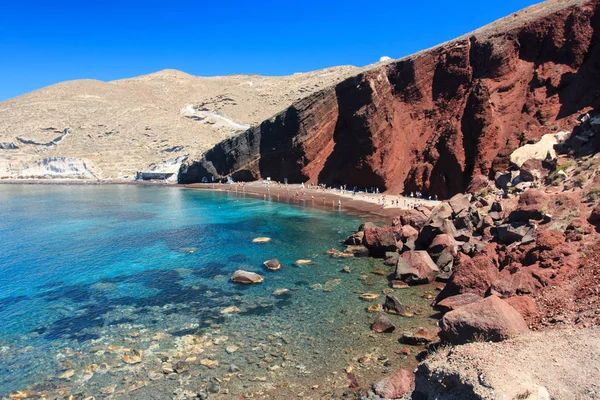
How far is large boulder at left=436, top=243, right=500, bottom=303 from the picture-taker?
60.1ft

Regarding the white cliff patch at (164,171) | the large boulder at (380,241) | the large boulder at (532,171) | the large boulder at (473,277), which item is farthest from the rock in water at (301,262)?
the white cliff patch at (164,171)

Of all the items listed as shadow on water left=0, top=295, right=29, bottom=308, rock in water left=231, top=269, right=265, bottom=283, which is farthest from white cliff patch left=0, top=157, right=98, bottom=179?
rock in water left=231, top=269, right=265, bottom=283

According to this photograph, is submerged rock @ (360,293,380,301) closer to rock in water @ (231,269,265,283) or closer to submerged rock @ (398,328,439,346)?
submerged rock @ (398,328,439,346)

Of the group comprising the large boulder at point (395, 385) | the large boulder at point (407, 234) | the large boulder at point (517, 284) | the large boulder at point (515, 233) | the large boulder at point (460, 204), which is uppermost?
the large boulder at point (460, 204)

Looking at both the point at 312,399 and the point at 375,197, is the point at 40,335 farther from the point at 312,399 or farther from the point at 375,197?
the point at 375,197

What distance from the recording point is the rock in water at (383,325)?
56.4 ft

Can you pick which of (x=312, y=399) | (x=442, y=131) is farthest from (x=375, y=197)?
(x=312, y=399)

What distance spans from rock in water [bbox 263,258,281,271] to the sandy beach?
18.5 meters

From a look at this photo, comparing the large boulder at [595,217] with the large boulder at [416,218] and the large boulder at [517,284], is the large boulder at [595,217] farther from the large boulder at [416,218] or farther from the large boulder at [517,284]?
the large boulder at [416,218]

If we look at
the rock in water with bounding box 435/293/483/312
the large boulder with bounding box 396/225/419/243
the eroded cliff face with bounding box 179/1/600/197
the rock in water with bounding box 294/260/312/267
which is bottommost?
the rock in water with bounding box 294/260/312/267

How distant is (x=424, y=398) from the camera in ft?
31.1

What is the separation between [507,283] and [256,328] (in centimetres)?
1122

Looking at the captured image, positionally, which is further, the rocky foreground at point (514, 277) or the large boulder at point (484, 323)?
the large boulder at point (484, 323)

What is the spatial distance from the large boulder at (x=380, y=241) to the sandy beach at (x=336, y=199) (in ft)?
41.7
